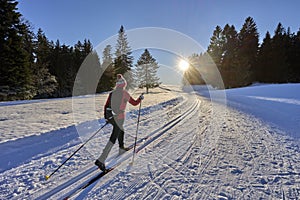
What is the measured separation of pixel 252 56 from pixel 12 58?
4580 centimetres

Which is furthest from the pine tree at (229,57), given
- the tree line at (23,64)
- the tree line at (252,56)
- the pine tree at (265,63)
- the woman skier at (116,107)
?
the woman skier at (116,107)

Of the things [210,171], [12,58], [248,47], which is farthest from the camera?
[248,47]

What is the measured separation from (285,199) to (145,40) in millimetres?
7595

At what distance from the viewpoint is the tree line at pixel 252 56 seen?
37.5 meters

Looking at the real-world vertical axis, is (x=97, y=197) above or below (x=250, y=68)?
below

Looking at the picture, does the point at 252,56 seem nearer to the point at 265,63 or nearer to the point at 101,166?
the point at 265,63

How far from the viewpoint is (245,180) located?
3.14 metres

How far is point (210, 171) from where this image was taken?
3.47 meters

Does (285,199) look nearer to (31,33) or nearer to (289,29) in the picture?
(31,33)

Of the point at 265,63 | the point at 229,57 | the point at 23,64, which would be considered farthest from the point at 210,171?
the point at 265,63

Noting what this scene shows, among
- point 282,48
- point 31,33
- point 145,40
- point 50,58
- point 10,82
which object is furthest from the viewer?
point 50,58

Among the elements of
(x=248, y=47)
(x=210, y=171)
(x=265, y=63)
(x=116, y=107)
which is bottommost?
(x=210, y=171)

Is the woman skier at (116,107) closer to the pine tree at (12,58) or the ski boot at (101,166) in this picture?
the ski boot at (101,166)

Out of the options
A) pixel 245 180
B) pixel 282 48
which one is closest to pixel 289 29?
pixel 282 48
